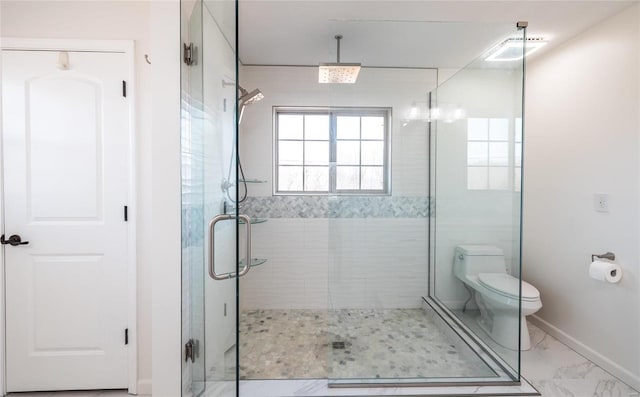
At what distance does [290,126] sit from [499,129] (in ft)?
5.78

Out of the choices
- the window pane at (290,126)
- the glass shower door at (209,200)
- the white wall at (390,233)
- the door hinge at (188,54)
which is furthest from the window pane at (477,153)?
the door hinge at (188,54)

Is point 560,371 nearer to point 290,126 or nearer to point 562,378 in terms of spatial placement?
point 562,378

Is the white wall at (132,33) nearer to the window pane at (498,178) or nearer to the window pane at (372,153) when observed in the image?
the window pane at (372,153)

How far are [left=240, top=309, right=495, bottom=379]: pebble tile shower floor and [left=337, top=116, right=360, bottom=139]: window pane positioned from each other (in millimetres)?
1188

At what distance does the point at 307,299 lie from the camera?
287 cm

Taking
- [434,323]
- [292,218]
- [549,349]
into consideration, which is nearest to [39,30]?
[292,218]

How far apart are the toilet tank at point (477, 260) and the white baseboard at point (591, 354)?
889 millimetres

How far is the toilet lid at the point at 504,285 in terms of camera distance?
195 centimetres

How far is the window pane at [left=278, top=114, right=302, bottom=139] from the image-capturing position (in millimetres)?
2939

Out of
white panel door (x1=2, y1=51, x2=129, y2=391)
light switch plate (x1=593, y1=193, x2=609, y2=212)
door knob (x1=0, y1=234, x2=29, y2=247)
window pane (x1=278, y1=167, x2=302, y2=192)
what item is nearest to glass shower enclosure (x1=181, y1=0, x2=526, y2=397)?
white panel door (x1=2, y1=51, x2=129, y2=391)

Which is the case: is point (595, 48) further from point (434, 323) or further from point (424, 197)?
point (434, 323)

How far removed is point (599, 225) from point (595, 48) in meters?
1.23

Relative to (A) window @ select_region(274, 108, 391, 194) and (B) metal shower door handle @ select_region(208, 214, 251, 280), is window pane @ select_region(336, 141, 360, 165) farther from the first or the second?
(B) metal shower door handle @ select_region(208, 214, 251, 280)

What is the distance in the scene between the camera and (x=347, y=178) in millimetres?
2047
